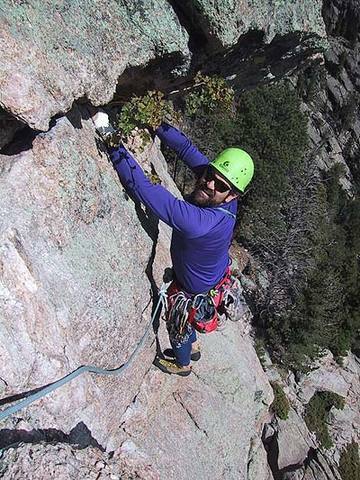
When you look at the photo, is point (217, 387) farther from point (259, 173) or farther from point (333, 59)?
point (333, 59)

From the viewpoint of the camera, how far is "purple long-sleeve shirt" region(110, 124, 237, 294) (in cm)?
459

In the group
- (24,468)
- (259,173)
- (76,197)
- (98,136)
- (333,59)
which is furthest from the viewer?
(333,59)

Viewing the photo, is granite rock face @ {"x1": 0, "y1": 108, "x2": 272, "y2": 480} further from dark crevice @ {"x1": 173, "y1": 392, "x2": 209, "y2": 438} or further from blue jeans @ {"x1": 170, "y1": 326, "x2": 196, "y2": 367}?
blue jeans @ {"x1": 170, "y1": 326, "x2": 196, "y2": 367}

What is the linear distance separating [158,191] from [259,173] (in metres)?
26.6

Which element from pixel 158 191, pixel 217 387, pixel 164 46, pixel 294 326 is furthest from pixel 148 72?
pixel 294 326

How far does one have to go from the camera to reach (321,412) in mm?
23719

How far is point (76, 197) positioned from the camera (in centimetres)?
454

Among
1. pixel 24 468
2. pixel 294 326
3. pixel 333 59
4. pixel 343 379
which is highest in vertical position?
pixel 333 59

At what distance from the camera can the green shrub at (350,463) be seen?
68.1 ft

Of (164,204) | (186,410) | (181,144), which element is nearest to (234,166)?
(164,204)

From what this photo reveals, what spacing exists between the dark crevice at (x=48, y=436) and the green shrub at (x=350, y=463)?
62.9 feet

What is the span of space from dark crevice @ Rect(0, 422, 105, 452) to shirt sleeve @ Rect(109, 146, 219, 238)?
212cm

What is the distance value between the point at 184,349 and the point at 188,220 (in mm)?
2686

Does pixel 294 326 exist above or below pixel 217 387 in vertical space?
below
